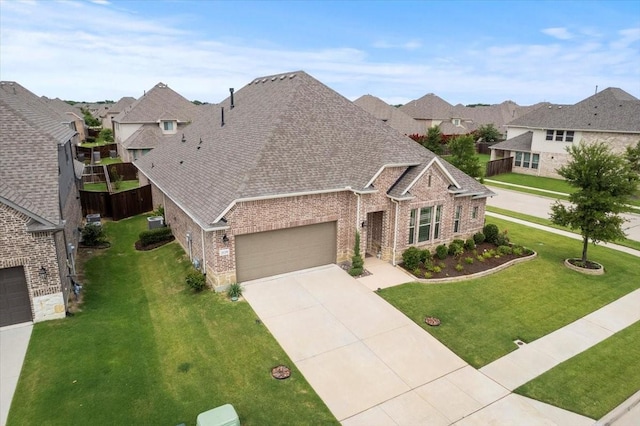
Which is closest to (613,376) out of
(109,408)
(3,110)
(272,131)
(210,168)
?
(109,408)

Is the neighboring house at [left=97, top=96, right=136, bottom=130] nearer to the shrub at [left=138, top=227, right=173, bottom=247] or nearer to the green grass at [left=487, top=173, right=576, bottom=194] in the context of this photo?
the shrub at [left=138, top=227, right=173, bottom=247]

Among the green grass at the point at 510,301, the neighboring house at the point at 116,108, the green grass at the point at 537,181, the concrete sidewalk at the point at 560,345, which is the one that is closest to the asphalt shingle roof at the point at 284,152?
the green grass at the point at 510,301

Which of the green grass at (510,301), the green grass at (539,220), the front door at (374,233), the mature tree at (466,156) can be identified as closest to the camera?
the green grass at (510,301)

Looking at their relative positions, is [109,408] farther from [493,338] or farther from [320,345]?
[493,338]

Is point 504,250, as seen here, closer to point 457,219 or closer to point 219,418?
point 457,219

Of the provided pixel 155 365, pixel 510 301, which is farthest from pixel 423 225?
pixel 155 365

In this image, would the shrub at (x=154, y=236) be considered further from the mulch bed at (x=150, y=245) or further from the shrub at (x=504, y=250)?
the shrub at (x=504, y=250)

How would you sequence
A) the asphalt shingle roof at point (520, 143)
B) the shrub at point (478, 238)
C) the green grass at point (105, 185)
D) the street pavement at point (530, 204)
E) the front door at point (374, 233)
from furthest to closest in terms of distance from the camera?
the asphalt shingle roof at point (520, 143) → the green grass at point (105, 185) → the street pavement at point (530, 204) → the shrub at point (478, 238) → the front door at point (374, 233)

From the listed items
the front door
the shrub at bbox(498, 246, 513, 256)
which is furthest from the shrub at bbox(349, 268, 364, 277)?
the shrub at bbox(498, 246, 513, 256)
